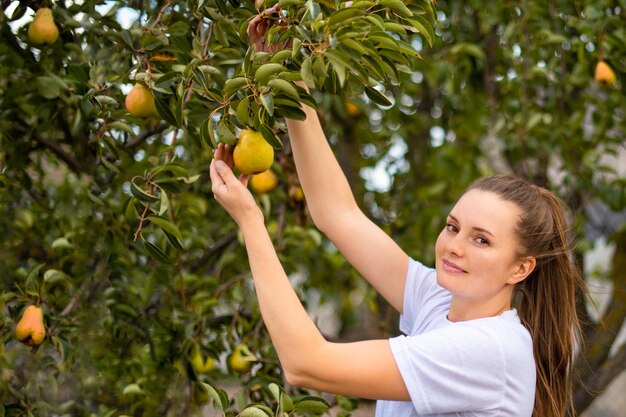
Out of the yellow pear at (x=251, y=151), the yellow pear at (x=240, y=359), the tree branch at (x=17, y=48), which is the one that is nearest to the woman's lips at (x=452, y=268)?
the yellow pear at (x=251, y=151)

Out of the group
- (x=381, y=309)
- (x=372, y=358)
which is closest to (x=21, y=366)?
(x=372, y=358)

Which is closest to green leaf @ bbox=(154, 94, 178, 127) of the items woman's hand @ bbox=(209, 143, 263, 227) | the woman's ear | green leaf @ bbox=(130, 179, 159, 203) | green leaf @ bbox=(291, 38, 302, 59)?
green leaf @ bbox=(130, 179, 159, 203)

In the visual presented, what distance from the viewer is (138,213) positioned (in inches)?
57.5

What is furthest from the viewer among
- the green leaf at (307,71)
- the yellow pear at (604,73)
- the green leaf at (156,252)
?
the yellow pear at (604,73)

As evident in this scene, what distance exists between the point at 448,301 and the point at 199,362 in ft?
2.70

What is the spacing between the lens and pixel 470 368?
1.27 m

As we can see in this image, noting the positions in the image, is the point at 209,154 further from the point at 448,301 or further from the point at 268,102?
the point at 448,301

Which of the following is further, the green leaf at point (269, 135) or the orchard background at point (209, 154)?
the orchard background at point (209, 154)

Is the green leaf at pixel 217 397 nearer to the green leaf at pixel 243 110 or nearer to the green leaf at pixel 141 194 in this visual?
the green leaf at pixel 141 194

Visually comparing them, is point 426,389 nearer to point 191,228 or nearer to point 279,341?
point 279,341

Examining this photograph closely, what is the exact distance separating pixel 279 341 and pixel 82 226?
0.90 m

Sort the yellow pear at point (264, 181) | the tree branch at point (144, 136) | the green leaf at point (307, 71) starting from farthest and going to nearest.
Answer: the yellow pear at point (264, 181) < the tree branch at point (144, 136) < the green leaf at point (307, 71)

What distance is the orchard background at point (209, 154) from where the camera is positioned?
1.35 m

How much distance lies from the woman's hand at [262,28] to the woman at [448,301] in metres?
0.17
